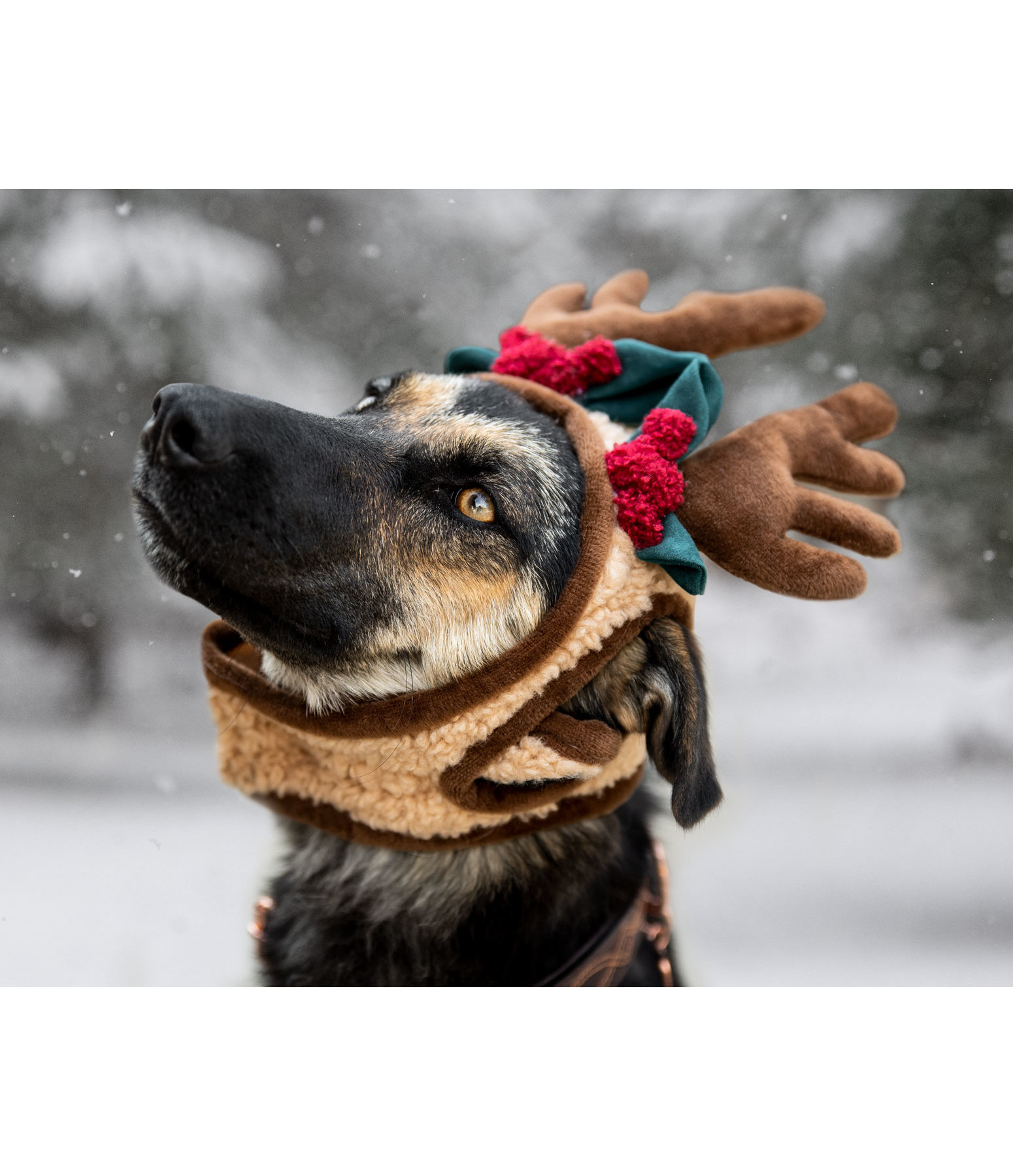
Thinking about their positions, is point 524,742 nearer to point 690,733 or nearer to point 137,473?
point 690,733

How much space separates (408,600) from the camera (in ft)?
4.76

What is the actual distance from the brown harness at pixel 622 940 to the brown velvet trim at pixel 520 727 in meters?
0.46

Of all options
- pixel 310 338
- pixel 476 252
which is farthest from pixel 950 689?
pixel 310 338

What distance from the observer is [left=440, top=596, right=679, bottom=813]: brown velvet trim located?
145 cm

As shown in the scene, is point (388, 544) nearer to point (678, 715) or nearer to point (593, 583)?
point (593, 583)

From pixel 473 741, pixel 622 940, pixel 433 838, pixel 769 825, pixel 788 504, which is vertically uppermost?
pixel 788 504

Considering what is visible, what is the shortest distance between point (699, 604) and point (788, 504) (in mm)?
1562

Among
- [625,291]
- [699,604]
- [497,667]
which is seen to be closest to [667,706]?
[497,667]

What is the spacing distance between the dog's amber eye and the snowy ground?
4.09 feet

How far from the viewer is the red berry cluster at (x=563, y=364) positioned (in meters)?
1.67

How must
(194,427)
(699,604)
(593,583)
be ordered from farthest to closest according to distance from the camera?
(699,604) < (593,583) < (194,427)

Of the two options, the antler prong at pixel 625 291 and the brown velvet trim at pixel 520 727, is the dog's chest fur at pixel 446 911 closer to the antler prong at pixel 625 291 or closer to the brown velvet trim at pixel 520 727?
the brown velvet trim at pixel 520 727

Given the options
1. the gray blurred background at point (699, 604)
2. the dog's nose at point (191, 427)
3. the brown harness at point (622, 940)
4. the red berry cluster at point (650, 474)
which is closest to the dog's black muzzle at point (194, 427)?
the dog's nose at point (191, 427)

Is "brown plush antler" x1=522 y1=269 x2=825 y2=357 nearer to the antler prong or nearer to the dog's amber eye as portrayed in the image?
the antler prong
